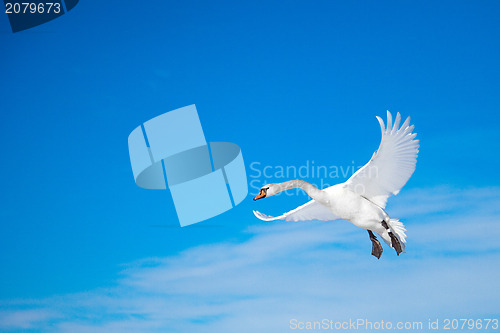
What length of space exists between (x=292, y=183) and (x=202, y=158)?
1046 cm

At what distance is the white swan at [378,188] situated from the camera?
35.8 feet

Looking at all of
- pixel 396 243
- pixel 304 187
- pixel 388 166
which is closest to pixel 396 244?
pixel 396 243

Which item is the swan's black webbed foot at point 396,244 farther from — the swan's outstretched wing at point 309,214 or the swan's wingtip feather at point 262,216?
the swan's wingtip feather at point 262,216

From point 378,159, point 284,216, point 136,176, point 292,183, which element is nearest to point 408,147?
point 378,159

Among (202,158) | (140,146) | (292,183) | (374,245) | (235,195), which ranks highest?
(202,158)

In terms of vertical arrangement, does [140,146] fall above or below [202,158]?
below

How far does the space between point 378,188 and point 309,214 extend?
1.88 m

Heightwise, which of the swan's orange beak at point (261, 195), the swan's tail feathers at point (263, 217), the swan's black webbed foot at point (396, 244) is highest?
the swan's tail feathers at point (263, 217)

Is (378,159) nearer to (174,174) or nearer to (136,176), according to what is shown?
(136,176)

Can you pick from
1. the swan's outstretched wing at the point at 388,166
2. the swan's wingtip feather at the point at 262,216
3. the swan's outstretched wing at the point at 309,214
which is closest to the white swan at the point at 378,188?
the swan's outstretched wing at the point at 388,166

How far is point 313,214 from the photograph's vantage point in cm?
1270

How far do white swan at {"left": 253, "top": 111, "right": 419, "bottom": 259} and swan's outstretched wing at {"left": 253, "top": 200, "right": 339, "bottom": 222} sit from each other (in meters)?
1.09

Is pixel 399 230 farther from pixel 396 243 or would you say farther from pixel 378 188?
pixel 378 188

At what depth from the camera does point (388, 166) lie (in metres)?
11.3
